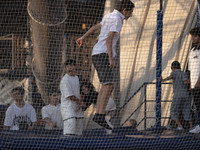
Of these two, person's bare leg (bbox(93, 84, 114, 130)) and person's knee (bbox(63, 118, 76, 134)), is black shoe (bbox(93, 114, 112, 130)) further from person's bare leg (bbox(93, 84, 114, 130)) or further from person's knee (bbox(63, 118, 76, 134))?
person's knee (bbox(63, 118, 76, 134))

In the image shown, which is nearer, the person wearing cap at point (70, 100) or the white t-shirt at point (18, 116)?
the person wearing cap at point (70, 100)

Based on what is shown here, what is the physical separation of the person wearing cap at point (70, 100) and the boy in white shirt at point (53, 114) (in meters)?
1.11

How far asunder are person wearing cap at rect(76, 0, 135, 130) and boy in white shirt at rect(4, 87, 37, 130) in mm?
1599

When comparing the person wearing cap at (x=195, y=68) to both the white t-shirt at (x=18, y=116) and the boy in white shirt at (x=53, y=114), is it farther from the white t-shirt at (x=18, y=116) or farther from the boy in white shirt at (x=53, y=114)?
the white t-shirt at (x=18, y=116)

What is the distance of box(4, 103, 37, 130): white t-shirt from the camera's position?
20.2 ft

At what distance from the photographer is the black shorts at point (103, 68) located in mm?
4776

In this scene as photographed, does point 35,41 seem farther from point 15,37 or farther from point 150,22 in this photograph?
point 15,37

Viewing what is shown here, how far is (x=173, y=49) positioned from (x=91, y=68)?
240 centimetres

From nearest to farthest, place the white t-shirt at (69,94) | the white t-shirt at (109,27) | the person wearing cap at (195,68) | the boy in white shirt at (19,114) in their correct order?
the white t-shirt at (109,27) → the white t-shirt at (69,94) → the person wearing cap at (195,68) → the boy in white shirt at (19,114)

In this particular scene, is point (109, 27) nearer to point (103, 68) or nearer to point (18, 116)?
point (103, 68)

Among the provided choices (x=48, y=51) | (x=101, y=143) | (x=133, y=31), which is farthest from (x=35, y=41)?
(x=101, y=143)

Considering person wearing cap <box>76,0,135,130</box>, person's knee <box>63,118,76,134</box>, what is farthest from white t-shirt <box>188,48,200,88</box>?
person's knee <box>63,118,76,134</box>

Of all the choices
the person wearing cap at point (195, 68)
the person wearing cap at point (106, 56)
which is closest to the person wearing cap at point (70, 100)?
the person wearing cap at point (106, 56)

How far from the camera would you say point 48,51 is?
26.1ft
